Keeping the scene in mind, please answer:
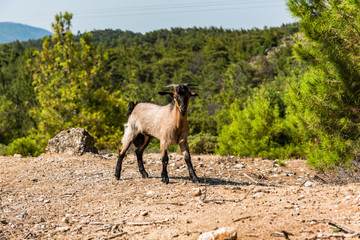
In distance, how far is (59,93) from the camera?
1677 cm

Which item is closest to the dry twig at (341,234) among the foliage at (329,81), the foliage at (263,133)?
the foliage at (329,81)

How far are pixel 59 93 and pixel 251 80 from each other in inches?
1435

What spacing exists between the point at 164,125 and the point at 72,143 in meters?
5.52

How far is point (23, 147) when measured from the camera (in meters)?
15.9

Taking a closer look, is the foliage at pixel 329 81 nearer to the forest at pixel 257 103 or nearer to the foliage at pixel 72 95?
the forest at pixel 257 103

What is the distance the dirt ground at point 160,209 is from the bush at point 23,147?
8.09 m

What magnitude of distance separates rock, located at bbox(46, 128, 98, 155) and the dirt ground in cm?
270

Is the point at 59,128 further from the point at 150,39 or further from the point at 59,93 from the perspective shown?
the point at 150,39

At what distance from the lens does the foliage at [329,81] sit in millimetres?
7574

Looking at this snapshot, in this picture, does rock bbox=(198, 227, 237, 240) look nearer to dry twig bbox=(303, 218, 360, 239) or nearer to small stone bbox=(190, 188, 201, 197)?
dry twig bbox=(303, 218, 360, 239)

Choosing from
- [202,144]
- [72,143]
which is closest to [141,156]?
[72,143]

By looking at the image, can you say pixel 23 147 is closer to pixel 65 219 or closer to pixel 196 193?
pixel 65 219

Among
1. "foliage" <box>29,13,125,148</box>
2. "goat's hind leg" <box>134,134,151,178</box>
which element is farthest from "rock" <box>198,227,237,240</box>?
"foliage" <box>29,13,125,148</box>

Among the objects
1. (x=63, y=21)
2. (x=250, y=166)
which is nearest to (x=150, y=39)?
(x=63, y=21)
